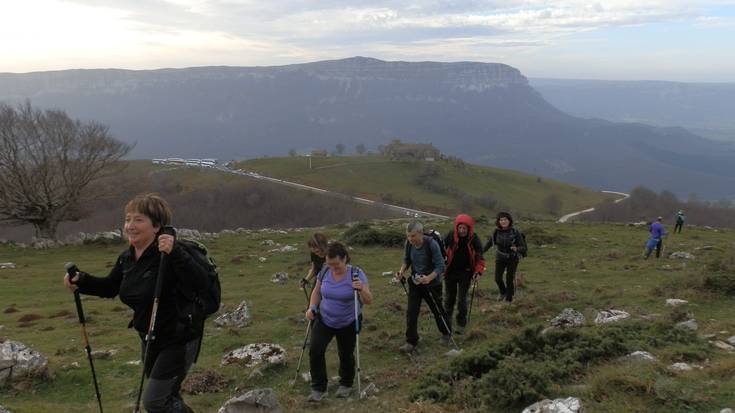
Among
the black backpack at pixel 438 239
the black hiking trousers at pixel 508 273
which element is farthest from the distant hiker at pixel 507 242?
the black backpack at pixel 438 239

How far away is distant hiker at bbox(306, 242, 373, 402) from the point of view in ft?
25.5

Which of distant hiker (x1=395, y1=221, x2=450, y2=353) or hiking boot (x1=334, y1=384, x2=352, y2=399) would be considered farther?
distant hiker (x1=395, y1=221, x2=450, y2=353)

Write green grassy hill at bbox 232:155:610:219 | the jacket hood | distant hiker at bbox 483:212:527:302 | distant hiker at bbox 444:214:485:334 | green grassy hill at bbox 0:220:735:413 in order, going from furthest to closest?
green grassy hill at bbox 232:155:610:219, distant hiker at bbox 483:212:527:302, distant hiker at bbox 444:214:485:334, the jacket hood, green grassy hill at bbox 0:220:735:413

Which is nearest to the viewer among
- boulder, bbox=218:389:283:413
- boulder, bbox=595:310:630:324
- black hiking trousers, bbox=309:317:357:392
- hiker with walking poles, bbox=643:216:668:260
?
boulder, bbox=218:389:283:413

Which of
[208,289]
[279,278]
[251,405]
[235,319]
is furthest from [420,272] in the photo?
A: [279,278]

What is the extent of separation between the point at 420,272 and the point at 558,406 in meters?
4.53

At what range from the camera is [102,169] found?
120 feet

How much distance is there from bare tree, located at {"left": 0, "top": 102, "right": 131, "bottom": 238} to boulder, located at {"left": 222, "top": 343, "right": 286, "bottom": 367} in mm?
30198

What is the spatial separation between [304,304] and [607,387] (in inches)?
449

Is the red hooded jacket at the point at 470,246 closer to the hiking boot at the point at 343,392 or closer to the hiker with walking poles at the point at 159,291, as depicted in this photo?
the hiking boot at the point at 343,392

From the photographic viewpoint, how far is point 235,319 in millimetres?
14180

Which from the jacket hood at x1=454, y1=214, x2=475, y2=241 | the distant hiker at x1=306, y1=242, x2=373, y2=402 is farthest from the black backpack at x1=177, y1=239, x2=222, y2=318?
the jacket hood at x1=454, y1=214, x2=475, y2=241

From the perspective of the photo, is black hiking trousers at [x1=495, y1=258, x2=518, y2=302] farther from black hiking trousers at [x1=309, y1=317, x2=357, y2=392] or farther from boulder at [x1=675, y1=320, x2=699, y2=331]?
black hiking trousers at [x1=309, y1=317, x2=357, y2=392]

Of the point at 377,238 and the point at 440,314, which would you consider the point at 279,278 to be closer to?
the point at 377,238
